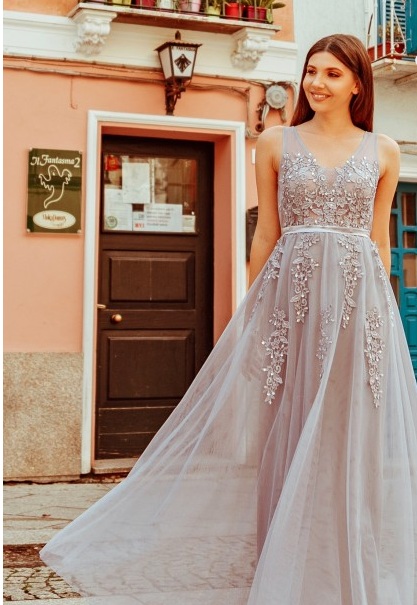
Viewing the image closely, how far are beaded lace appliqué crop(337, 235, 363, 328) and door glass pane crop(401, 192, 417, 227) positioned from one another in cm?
584

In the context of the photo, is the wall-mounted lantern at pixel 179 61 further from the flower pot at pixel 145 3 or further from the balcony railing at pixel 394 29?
the balcony railing at pixel 394 29

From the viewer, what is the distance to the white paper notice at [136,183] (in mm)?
8141

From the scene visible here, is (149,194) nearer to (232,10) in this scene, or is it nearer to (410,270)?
(232,10)

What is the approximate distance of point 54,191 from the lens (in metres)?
7.57

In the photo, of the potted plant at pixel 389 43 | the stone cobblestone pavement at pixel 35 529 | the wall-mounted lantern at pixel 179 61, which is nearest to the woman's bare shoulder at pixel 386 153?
the stone cobblestone pavement at pixel 35 529

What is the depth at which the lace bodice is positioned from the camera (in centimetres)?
336

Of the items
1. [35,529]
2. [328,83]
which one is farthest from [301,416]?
[35,529]

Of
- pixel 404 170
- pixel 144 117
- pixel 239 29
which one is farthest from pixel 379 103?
pixel 144 117

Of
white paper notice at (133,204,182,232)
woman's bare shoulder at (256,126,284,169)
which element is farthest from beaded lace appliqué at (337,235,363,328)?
white paper notice at (133,204,182,232)

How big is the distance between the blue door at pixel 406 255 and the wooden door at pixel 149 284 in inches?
69.6

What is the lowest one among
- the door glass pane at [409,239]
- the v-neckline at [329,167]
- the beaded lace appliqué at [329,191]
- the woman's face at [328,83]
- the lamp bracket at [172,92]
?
the beaded lace appliqué at [329,191]

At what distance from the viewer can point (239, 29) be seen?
7.89 meters

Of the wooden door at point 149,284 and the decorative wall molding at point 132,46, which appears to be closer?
the decorative wall molding at point 132,46

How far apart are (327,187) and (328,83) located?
0.36 m
